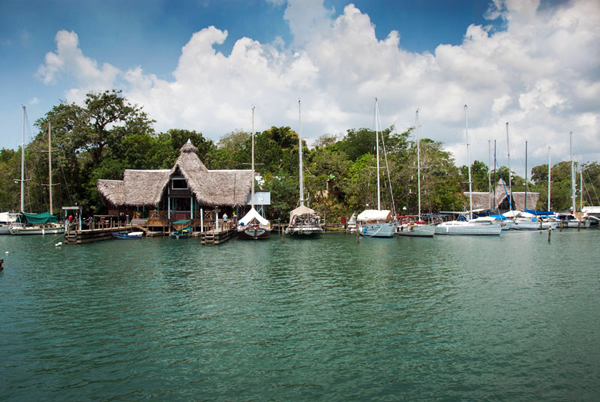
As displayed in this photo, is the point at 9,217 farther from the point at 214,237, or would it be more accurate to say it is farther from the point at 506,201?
the point at 506,201

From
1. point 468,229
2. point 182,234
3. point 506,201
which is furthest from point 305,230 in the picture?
point 506,201

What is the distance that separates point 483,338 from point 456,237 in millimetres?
28801

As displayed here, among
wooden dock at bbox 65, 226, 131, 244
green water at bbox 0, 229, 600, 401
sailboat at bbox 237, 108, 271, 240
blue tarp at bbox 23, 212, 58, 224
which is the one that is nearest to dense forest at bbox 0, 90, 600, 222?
blue tarp at bbox 23, 212, 58, 224

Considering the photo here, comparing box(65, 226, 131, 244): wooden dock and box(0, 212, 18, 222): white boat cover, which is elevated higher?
box(0, 212, 18, 222): white boat cover

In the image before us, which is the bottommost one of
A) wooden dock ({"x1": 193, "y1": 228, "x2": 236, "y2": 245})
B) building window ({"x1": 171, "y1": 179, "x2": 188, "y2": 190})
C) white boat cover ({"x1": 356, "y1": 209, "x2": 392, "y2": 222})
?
wooden dock ({"x1": 193, "y1": 228, "x2": 236, "y2": 245})

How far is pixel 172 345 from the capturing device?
9.43 m

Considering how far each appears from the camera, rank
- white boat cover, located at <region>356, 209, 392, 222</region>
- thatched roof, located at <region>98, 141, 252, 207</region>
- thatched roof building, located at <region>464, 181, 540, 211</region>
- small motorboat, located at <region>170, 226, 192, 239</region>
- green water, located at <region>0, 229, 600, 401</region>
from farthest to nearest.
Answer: thatched roof building, located at <region>464, 181, 540, 211</region> < thatched roof, located at <region>98, 141, 252, 207</region> < white boat cover, located at <region>356, 209, 392, 222</region> < small motorboat, located at <region>170, 226, 192, 239</region> < green water, located at <region>0, 229, 600, 401</region>

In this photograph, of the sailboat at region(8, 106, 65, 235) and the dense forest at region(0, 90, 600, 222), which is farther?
the dense forest at region(0, 90, 600, 222)

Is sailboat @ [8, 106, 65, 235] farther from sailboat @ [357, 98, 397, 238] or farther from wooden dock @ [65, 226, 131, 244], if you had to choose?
sailboat @ [357, 98, 397, 238]

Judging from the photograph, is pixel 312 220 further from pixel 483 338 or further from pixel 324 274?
pixel 483 338

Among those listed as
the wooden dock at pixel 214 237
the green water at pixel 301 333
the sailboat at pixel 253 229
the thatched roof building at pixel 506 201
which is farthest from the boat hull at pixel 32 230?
the thatched roof building at pixel 506 201

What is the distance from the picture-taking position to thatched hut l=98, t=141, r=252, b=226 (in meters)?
38.8

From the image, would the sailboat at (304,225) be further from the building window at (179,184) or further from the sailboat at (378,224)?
the building window at (179,184)

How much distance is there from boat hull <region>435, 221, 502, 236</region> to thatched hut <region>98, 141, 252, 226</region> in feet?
62.5
